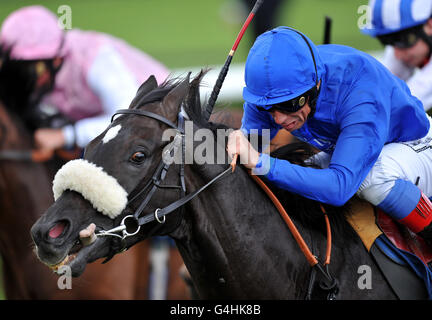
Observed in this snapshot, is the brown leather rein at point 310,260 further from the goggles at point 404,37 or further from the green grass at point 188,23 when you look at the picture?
the green grass at point 188,23

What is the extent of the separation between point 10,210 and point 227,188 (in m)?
2.19

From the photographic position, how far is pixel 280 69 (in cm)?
239

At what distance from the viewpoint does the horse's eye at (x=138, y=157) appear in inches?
91.4

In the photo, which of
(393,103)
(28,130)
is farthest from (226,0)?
(393,103)

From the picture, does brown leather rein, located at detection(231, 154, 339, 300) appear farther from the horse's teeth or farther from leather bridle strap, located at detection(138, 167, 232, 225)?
the horse's teeth

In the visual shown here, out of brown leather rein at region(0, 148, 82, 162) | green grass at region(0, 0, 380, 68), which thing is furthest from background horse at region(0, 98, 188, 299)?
green grass at region(0, 0, 380, 68)

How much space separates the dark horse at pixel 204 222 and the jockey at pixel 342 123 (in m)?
0.16

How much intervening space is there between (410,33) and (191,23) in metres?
12.0

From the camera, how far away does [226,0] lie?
1666 cm

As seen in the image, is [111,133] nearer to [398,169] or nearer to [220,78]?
[220,78]

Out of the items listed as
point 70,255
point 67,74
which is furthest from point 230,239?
point 67,74

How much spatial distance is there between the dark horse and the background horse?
5.58 ft

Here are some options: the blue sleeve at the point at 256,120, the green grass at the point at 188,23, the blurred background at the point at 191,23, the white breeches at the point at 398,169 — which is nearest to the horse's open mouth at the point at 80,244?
the blue sleeve at the point at 256,120
